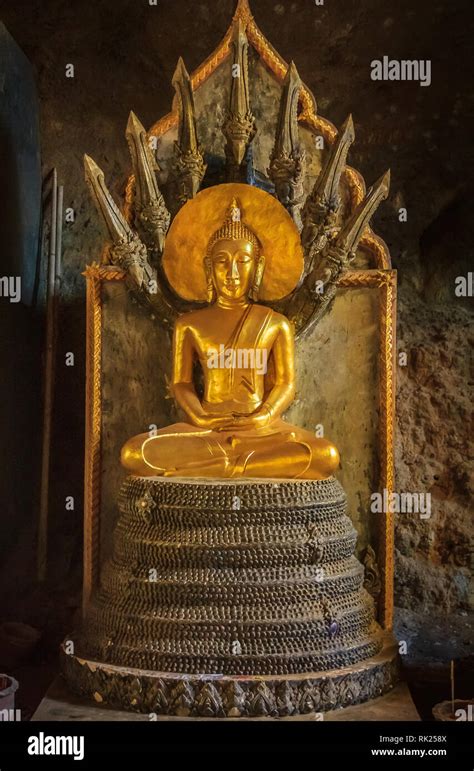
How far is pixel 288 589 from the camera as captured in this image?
4.51 meters

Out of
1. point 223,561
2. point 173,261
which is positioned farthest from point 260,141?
point 223,561

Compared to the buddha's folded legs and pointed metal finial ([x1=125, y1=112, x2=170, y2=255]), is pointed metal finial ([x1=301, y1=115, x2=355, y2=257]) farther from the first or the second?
the buddha's folded legs

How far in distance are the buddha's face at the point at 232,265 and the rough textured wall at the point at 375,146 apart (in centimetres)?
113

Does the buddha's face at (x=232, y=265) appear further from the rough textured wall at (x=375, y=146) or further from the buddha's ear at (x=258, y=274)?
the rough textured wall at (x=375, y=146)

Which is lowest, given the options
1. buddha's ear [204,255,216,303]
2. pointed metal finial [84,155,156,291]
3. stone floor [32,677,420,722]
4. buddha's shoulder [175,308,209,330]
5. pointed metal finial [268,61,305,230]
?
stone floor [32,677,420,722]

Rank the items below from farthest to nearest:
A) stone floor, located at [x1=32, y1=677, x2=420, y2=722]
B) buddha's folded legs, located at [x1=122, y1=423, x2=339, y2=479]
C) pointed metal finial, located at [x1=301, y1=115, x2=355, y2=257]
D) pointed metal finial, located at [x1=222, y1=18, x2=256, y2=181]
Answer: pointed metal finial, located at [x1=222, y1=18, x2=256, y2=181] → pointed metal finial, located at [x1=301, y1=115, x2=355, y2=257] → buddha's folded legs, located at [x1=122, y1=423, x2=339, y2=479] → stone floor, located at [x1=32, y1=677, x2=420, y2=722]

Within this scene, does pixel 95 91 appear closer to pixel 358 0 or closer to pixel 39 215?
pixel 39 215

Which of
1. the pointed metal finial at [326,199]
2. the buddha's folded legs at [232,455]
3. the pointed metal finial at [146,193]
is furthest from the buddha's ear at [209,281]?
the buddha's folded legs at [232,455]

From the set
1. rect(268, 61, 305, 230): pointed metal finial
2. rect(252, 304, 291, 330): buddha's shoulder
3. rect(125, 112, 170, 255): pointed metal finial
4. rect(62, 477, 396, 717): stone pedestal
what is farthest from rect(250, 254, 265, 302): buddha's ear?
rect(62, 477, 396, 717): stone pedestal

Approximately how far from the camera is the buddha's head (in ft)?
17.6

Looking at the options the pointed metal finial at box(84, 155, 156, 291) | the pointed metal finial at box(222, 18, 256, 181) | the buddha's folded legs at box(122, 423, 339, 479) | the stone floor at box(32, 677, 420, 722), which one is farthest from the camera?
the pointed metal finial at box(222, 18, 256, 181)

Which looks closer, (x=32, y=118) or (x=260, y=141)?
(x=260, y=141)

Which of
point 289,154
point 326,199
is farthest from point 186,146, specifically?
point 326,199

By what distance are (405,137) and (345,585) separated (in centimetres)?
282
